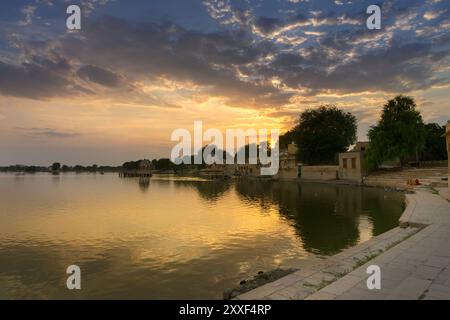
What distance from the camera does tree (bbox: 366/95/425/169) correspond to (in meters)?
47.8

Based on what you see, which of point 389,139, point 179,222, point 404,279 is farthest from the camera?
point 389,139

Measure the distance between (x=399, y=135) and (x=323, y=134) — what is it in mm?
20134

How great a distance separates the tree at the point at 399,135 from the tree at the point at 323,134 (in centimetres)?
1787

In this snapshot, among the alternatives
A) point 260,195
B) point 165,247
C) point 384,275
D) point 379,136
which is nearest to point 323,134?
point 379,136

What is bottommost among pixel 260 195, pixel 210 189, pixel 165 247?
pixel 210 189

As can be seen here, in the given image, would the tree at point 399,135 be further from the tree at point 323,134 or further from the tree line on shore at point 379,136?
the tree at point 323,134

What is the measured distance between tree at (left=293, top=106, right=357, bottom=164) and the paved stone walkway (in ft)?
193

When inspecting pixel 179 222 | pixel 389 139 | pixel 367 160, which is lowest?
pixel 179 222

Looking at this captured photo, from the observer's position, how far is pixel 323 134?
67.8m

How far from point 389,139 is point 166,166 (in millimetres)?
153005

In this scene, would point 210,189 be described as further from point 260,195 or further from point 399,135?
point 399,135
